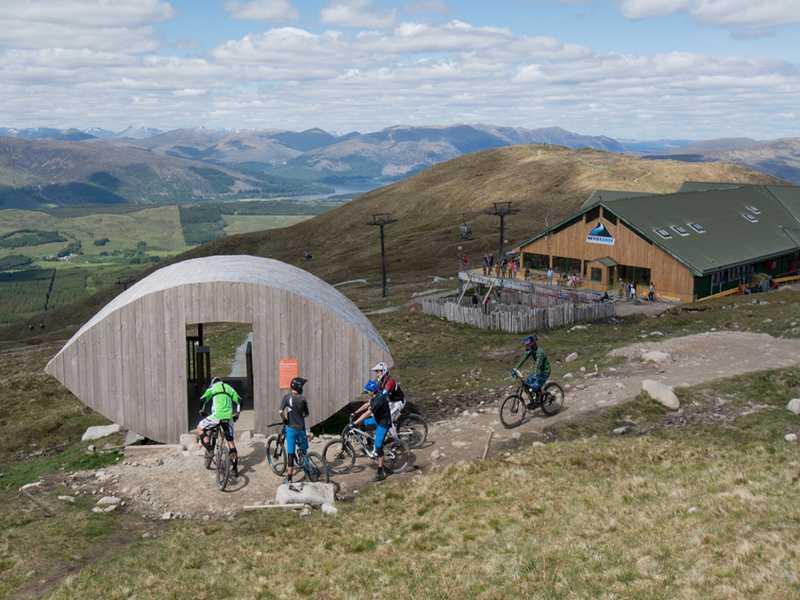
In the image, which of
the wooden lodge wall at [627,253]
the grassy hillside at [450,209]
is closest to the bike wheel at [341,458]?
the wooden lodge wall at [627,253]

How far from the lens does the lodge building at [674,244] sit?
2077 inches

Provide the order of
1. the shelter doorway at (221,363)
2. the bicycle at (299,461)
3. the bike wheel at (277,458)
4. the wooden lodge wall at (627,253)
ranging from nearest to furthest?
the bicycle at (299,461) → the bike wheel at (277,458) → the shelter doorway at (221,363) → the wooden lodge wall at (627,253)

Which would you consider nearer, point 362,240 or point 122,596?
point 122,596

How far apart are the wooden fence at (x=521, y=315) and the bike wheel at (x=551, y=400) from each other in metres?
20.2

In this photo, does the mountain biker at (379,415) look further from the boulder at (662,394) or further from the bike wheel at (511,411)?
the boulder at (662,394)

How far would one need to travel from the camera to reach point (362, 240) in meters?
122

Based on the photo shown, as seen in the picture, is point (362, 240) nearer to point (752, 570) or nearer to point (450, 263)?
point (450, 263)

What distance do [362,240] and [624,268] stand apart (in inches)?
2786

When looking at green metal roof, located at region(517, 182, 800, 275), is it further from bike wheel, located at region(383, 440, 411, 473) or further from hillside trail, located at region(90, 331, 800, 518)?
bike wheel, located at region(383, 440, 411, 473)

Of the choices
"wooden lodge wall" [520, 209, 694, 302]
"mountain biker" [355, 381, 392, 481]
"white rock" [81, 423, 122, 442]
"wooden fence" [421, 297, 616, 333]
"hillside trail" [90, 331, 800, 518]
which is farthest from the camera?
"wooden lodge wall" [520, 209, 694, 302]

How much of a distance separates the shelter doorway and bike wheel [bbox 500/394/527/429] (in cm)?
793

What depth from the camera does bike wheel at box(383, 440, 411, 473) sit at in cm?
1870

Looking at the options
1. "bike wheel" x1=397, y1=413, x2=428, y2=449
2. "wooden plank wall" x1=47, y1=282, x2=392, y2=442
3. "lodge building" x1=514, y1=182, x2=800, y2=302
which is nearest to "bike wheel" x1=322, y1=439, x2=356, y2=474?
"bike wheel" x1=397, y1=413, x2=428, y2=449

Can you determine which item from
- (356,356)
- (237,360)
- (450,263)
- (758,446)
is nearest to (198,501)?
(356,356)
